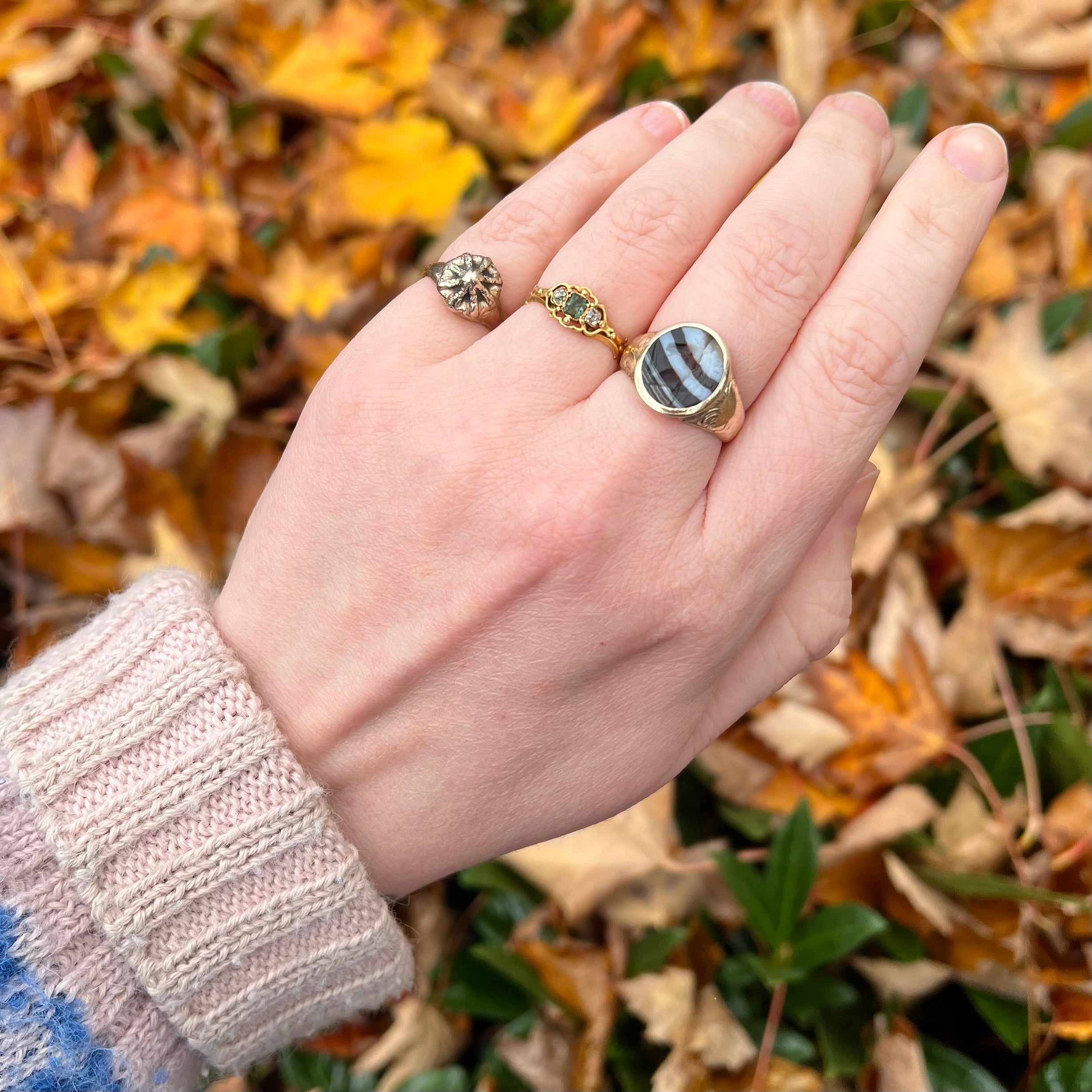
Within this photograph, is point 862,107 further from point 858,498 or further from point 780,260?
point 858,498

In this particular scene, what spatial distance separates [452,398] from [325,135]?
1170 mm

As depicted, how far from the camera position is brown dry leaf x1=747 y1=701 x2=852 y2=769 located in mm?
1535

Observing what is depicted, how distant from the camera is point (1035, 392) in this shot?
1743 millimetres

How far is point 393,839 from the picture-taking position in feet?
4.16

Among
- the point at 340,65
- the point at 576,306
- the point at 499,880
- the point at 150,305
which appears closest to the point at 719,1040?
the point at 499,880

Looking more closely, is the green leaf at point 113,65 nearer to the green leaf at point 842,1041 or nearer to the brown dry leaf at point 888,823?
the brown dry leaf at point 888,823

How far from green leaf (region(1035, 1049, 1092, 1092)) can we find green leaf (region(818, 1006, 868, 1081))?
25 centimetres

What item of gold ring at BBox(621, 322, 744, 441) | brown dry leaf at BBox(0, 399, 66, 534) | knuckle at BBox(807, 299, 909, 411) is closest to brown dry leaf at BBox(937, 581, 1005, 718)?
Answer: knuckle at BBox(807, 299, 909, 411)

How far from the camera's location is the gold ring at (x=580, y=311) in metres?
1.25

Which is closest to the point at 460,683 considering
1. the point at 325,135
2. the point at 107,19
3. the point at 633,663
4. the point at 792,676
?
the point at 633,663

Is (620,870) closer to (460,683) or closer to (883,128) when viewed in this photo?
(460,683)

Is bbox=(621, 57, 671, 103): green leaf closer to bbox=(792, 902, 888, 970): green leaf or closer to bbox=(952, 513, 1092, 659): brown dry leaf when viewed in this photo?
bbox=(952, 513, 1092, 659): brown dry leaf

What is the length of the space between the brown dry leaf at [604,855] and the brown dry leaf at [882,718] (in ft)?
1.07

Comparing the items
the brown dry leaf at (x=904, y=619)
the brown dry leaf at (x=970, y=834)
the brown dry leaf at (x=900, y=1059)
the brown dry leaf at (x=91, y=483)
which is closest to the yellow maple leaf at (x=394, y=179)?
the brown dry leaf at (x=91, y=483)
